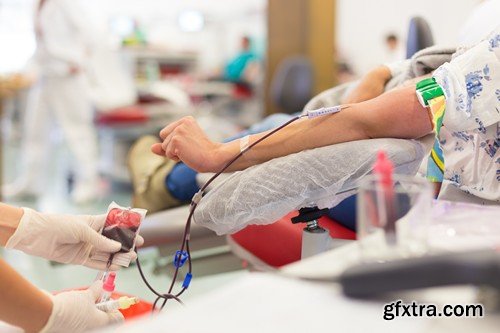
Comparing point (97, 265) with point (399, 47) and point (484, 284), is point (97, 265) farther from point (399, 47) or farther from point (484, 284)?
point (399, 47)

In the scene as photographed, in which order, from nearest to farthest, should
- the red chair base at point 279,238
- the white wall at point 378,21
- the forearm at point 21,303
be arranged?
the forearm at point 21,303, the red chair base at point 279,238, the white wall at point 378,21

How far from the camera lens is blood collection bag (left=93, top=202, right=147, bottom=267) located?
1203 mm

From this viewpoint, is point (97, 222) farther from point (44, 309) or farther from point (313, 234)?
point (313, 234)

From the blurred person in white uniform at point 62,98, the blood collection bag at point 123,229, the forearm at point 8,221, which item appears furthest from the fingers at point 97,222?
the blurred person in white uniform at point 62,98

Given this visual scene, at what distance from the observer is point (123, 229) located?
1.21 meters

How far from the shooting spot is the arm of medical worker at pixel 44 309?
907 millimetres

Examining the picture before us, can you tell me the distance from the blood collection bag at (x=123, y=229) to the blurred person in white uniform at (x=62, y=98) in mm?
2499

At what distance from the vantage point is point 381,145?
110cm

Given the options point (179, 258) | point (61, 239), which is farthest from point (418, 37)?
point (61, 239)

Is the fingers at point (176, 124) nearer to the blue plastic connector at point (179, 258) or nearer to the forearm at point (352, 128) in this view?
the forearm at point (352, 128)

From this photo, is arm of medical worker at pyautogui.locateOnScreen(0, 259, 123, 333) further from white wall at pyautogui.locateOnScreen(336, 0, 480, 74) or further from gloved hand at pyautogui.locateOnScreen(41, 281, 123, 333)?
white wall at pyautogui.locateOnScreen(336, 0, 480, 74)

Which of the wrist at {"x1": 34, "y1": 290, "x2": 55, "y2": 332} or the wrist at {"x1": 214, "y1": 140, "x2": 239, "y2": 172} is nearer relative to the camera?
the wrist at {"x1": 34, "y1": 290, "x2": 55, "y2": 332}

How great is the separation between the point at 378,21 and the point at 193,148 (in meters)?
6.31

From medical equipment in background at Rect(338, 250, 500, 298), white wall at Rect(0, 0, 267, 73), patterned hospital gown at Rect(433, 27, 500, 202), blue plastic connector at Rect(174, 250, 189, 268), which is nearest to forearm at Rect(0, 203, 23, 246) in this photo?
blue plastic connector at Rect(174, 250, 189, 268)
